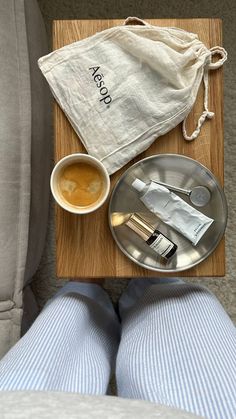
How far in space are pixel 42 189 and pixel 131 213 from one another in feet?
1.06

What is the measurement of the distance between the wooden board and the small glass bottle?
4 centimetres

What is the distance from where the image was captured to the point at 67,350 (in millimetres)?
729

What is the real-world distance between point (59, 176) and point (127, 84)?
195 millimetres

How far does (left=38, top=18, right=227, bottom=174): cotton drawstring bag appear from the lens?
2.48 ft

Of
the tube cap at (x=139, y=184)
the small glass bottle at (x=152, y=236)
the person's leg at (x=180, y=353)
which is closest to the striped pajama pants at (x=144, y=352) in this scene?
the person's leg at (x=180, y=353)

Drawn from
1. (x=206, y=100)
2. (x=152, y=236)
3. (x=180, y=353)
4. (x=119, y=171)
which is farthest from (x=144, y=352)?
A: (x=206, y=100)

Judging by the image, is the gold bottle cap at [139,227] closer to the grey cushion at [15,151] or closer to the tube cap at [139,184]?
the tube cap at [139,184]

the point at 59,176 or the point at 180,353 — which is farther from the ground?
the point at 59,176

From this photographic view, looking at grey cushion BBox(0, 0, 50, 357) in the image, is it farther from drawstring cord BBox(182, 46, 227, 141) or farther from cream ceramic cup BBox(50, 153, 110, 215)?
drawstring cord BBox(182, 46, 227, 141)

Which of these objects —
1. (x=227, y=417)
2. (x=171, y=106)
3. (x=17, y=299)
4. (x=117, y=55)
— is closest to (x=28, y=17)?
(x=117, y=55)

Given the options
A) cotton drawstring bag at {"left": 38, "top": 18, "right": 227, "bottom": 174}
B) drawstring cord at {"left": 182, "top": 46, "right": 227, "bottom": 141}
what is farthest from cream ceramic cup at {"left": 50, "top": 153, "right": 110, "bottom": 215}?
drawstring cord at {"left": 182, "top": 46, "right": 227, "bottom": 141}

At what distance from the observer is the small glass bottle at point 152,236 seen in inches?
30.1

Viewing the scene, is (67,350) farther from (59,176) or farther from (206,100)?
(206,100)

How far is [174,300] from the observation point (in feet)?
2.70
